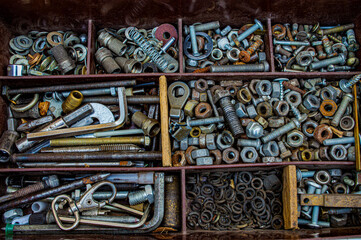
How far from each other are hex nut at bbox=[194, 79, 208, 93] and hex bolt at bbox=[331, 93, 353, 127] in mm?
1655

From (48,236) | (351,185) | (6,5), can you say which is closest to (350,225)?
→ (351,185)

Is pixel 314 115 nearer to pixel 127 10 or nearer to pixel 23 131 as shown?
pixel 127 10

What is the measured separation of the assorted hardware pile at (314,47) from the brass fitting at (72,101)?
263 cm

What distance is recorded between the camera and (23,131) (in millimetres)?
3441

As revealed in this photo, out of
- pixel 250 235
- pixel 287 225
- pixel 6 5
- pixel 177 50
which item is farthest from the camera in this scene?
pixel 177 50

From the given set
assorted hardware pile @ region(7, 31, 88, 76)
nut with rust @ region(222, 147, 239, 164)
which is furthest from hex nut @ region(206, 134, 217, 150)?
assorted hardware pile @ region(7, 31, 88, 76)

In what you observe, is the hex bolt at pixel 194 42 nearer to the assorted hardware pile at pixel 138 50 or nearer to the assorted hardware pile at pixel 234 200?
the assorted hardware pile at pixel 138 50

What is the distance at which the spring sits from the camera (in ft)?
11.5

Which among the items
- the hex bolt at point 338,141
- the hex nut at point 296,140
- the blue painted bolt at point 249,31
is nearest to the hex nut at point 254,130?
the hex nut at point 296,140

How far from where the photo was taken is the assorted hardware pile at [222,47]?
362cm

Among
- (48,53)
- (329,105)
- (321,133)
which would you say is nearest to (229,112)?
(321,133)

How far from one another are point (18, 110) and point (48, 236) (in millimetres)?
1625

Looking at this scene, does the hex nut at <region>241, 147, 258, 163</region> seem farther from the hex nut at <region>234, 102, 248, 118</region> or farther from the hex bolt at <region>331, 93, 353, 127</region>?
the hex bolt at <region>331, 93, 353, 127</region>

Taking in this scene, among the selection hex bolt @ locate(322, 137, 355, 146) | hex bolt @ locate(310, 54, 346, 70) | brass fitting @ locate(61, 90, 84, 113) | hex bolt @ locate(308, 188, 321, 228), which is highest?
hex bolt @ locate(310, 54, 346, 70)
